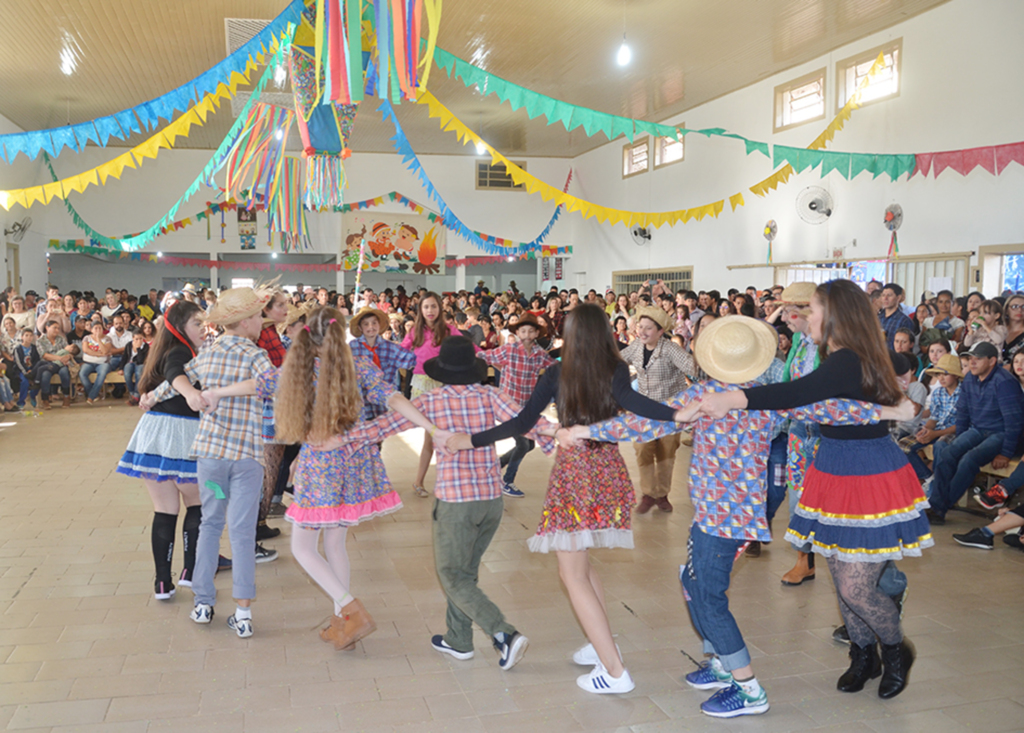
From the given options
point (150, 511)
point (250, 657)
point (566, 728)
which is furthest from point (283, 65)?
point (566, 728)

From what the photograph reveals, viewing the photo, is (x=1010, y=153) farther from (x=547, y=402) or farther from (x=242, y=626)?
(x=242, y=626)

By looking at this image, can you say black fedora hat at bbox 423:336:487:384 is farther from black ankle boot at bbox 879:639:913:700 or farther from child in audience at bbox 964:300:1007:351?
child in audience at bbox 964:300:1007:351

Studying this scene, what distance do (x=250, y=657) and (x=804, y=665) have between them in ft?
7.23

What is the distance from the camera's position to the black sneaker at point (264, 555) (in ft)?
14.0

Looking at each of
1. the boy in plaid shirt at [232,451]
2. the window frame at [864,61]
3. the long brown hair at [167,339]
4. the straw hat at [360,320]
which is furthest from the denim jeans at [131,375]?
the window frame at [864,61]

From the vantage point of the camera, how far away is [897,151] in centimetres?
967

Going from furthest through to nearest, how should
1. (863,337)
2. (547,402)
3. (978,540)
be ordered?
(978,540) < (547,402) < (863,337)

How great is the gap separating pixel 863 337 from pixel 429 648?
2.06 meters

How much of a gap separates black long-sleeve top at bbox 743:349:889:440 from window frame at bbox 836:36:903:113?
8685mm

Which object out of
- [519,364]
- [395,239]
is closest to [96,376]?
[519,364]

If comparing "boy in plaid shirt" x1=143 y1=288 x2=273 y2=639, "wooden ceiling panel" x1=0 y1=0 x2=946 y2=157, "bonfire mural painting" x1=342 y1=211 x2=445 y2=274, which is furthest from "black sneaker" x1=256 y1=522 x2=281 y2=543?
"bonfire mural painting" x1=342 y1=211 x2=445 y2=274

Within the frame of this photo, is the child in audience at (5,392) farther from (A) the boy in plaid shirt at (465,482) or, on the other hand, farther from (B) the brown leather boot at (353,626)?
(A) the boy in plaid shirt at (465,482)

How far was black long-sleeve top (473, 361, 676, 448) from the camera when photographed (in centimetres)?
259

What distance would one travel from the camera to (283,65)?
639cm
